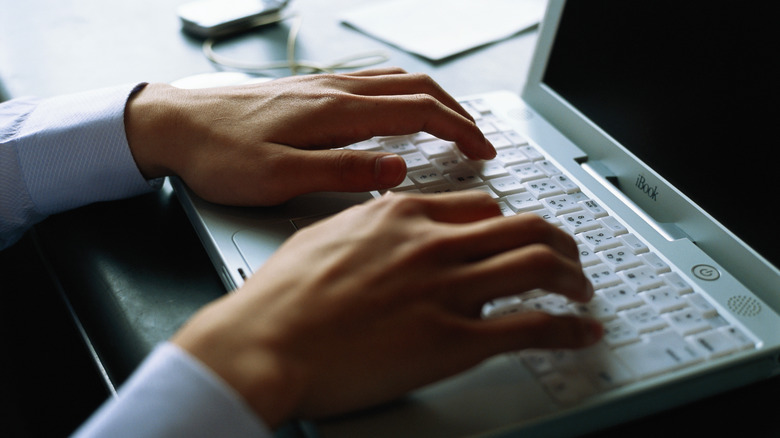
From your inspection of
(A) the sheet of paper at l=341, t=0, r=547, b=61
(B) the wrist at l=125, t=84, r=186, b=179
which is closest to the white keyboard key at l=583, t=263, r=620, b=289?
(B) the wrist at l=125, t=84, r=186, b=179

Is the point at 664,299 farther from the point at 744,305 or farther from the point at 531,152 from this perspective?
the point at 531,152

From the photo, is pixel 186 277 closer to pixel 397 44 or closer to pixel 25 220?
pixel 25 220

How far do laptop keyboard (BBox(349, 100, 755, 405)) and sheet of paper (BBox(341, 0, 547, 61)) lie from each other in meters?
0.37

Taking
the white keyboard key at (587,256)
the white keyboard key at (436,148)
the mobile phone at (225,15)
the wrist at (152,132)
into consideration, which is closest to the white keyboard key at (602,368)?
the white keyboard key at (587,256)

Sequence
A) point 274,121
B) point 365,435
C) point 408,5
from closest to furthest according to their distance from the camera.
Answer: point 365,435 → point 274,121 → point 408,5

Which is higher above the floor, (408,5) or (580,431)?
(408,5)

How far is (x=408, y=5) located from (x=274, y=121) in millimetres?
646

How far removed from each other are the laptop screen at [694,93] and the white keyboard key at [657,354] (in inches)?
6.0

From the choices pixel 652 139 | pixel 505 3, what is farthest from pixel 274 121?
pixel 505 3

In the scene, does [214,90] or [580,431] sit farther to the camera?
[214,90]

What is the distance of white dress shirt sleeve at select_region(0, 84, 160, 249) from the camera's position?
2.29 feet

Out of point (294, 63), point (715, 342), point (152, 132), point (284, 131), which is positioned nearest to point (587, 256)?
point (715, 342)

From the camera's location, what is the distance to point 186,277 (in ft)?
2.10

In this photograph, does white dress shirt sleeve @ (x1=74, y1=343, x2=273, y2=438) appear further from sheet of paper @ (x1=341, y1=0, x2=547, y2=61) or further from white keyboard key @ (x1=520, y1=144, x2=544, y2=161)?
sheet of paper @ (x1=341, y1=0, x2=547, y2=61)
